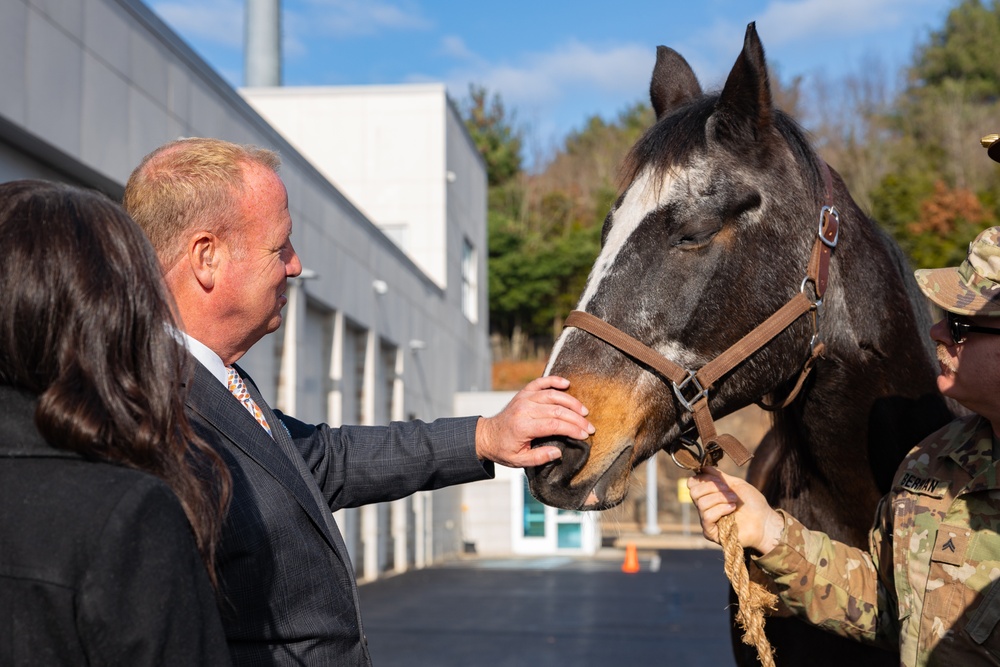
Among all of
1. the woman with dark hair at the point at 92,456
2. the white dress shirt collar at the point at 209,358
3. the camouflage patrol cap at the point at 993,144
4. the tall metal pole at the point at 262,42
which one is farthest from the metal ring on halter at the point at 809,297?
the tall metal pole at the point at 262,42

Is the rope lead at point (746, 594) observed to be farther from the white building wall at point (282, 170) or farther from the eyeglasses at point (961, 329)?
the white building wall at point (282, 170)

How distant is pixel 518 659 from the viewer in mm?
8859

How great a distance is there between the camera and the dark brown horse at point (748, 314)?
7.67 feet

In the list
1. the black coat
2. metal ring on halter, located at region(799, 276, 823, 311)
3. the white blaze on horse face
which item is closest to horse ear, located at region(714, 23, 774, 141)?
the white blaze on horse face

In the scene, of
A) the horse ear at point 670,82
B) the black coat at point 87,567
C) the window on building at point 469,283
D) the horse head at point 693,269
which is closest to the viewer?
the black coat at point 87,567

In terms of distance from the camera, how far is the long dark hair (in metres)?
1.30

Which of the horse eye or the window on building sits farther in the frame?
the window on building

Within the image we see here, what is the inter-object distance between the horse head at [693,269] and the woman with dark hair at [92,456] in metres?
1.09

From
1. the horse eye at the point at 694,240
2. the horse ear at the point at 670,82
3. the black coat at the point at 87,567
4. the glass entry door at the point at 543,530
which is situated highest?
the horse ear at the point at 670,82

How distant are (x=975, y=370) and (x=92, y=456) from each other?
5.71 ft

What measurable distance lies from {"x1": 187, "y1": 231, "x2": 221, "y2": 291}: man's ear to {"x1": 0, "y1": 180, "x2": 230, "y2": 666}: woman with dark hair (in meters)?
0.63

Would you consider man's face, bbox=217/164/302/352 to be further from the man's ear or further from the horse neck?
the horse neck

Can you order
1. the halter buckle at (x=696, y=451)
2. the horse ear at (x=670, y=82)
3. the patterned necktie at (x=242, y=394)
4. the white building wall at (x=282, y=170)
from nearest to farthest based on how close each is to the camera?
the patterned necktie at (x=242, y=394), the halter buckle at (x=696, y=451), the horse ear at (x=670, y=82), the white building wall at (x=282, y=170)

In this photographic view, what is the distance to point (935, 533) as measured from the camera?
2180 mm
